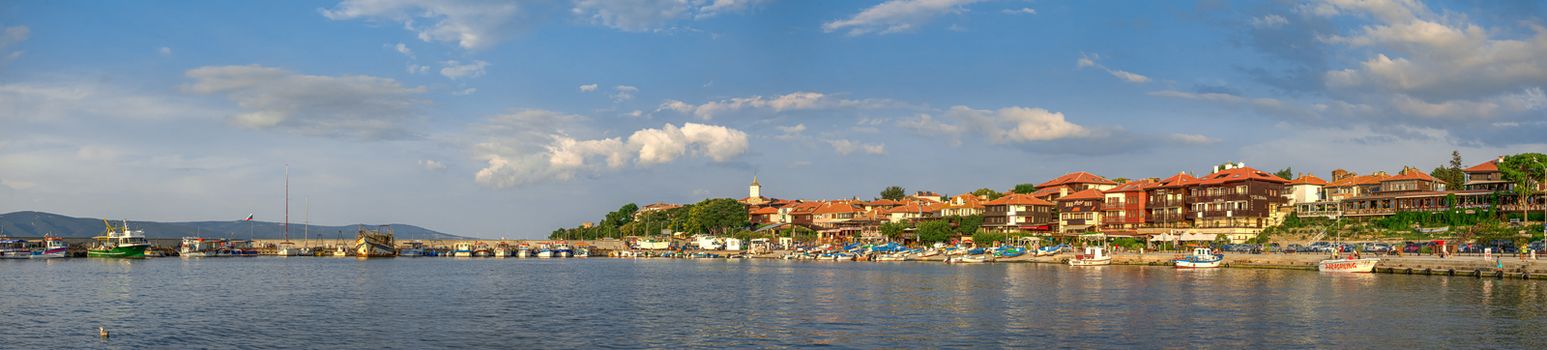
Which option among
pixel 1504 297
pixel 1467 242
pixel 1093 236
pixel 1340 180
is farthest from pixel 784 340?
pixel 1340 180

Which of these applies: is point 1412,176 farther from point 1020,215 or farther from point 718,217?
point 718,217

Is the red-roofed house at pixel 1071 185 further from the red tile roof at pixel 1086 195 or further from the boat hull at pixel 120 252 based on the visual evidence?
the boat hull at pixel 120 252

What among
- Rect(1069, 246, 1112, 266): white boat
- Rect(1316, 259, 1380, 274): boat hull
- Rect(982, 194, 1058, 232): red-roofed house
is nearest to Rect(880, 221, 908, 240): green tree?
Rect(982, 194, 1058, 232): red-roofed house

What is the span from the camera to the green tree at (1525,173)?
9956 centimetres

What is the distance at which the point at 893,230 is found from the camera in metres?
160

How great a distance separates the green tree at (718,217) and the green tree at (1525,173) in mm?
114166

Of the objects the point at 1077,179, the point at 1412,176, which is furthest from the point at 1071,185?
the point at 1412,176

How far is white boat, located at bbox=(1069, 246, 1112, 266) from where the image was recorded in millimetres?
106500

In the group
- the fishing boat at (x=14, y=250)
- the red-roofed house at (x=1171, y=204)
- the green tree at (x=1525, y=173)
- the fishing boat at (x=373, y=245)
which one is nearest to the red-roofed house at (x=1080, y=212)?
the red-roofed house at (x=1171, y=204)

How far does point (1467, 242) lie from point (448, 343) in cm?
8961

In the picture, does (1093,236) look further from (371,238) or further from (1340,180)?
(371,238)

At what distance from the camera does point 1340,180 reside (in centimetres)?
12888

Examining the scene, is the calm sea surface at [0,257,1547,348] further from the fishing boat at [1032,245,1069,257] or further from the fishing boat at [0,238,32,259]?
the fishing boat at [0,238,32,259]

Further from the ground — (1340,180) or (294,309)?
(1340,180)
